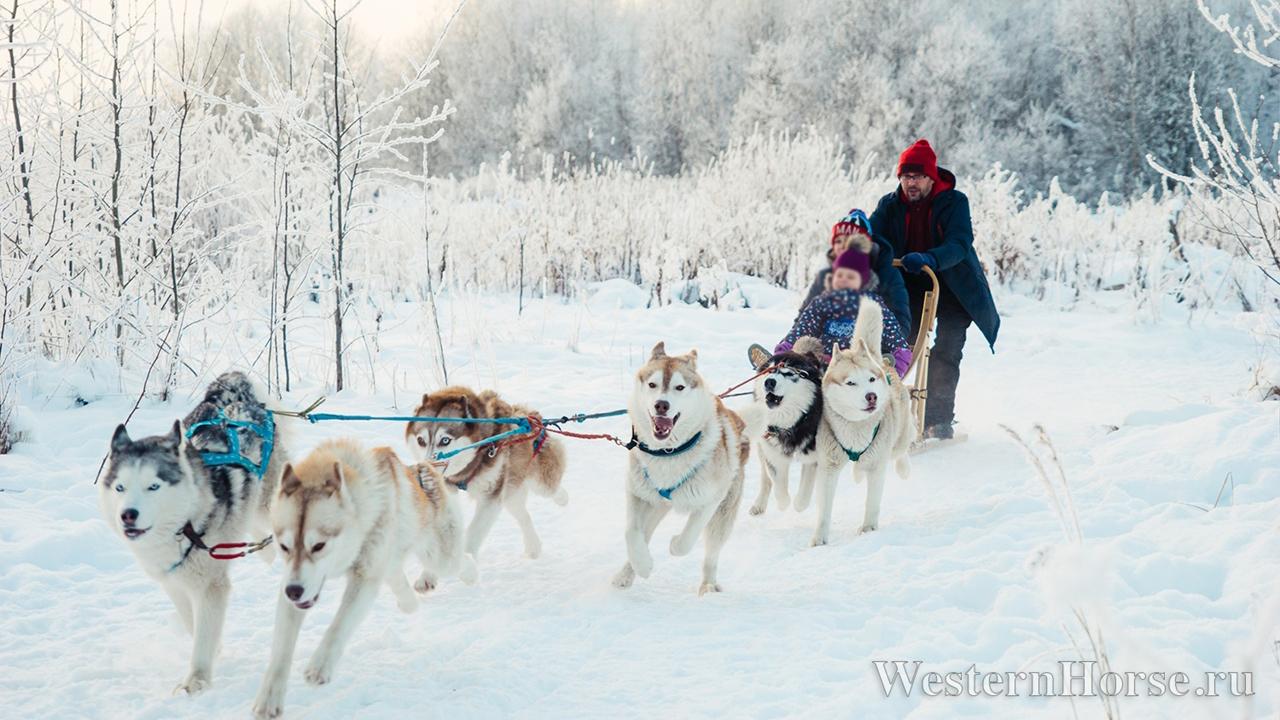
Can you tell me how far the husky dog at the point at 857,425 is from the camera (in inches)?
162

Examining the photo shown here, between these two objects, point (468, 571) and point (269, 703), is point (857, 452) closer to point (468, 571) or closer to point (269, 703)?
point (468, 571)

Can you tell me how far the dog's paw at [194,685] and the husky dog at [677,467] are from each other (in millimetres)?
1584

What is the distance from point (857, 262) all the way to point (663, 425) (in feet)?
7.82

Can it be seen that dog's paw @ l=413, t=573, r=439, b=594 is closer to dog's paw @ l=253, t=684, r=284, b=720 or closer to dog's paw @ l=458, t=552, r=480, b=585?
dog's paw @ l=458, t=552, r=480, b=585

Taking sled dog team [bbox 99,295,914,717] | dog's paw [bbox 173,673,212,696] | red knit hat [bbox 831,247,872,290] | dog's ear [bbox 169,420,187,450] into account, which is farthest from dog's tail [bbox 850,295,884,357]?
dog's paw [bbox 173,673,212,696]

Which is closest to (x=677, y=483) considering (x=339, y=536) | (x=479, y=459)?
(x=479, y=459)

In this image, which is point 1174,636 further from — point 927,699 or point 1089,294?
point 1089,294

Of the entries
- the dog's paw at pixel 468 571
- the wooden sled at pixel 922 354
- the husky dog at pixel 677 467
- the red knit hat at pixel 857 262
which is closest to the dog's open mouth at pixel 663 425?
the husky dog at pixel 677 467

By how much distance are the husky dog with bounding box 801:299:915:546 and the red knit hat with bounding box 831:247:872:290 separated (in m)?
0.94

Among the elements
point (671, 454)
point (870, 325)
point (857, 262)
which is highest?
point (857, 262)

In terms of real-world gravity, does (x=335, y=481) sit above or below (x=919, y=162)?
below

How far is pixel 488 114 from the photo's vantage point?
33.2m

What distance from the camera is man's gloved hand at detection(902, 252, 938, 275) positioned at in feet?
16.9

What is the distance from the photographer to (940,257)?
5316mm
